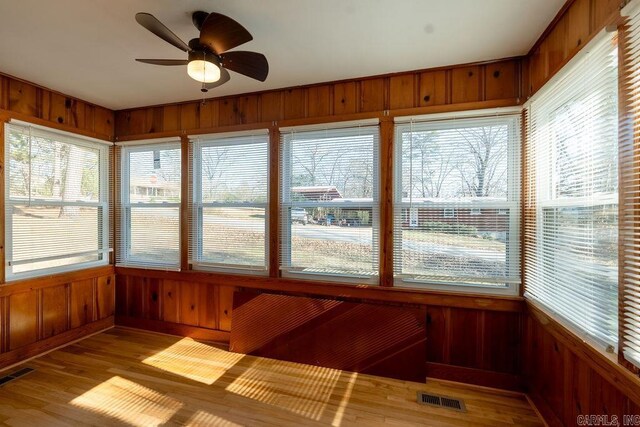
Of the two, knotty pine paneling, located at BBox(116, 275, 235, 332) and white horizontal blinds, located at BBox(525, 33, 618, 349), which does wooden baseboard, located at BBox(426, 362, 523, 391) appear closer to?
white horizontal blinds, located at BBox(525, 33, 618, 349)

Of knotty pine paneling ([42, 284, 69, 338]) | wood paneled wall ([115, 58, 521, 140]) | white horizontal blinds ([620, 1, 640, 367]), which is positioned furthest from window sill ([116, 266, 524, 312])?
wood paneled wall ([115, 58, 521, 140])

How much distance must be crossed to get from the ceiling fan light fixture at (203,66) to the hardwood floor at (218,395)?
226cm

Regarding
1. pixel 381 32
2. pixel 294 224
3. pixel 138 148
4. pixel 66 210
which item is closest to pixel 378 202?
pixel 294 224

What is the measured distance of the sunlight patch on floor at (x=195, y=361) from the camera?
2.53 meters

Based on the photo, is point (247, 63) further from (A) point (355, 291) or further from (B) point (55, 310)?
(B) point (55, 310)

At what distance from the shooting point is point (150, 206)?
3.44 metres

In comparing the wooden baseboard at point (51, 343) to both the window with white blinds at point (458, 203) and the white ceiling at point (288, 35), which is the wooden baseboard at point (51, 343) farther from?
the window with white blinds at point (458, 203)

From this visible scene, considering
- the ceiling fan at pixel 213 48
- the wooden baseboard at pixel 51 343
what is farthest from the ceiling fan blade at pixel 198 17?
the wooden baseboard at pixel 51 343

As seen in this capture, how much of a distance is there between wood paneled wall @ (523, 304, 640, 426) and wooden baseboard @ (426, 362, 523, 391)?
0.34 ft

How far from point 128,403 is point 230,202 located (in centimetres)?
185

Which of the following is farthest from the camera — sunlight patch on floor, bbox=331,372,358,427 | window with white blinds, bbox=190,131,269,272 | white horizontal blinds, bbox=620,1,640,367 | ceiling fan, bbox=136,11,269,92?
window with white blinds, bbox=190,131,269,272

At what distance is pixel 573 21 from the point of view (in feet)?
5.51

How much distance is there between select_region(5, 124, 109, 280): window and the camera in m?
2.72

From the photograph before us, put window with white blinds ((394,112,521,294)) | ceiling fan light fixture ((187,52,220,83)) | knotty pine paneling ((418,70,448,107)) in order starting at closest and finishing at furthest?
ceiling fan light fixture ((187,52,220,83)) → window with white blinds ((394,112,521,294)) → knotty pine paneling ((418,70,448,107))
